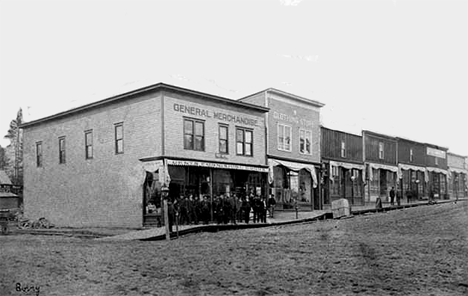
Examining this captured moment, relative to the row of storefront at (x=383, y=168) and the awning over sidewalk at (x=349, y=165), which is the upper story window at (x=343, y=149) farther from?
the awning over sidewalk at (x=349, y=165)

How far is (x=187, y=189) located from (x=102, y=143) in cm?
519

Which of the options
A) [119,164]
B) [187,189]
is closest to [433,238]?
[187,189]

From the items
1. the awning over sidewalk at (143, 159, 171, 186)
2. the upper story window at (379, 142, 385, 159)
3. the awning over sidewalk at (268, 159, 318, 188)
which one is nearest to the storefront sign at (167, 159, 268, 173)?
the awning over sidewalk at (143, 159, 171, 186)

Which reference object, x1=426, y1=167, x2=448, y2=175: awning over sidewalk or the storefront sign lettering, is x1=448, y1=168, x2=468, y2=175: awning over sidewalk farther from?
the storefront sign lettering

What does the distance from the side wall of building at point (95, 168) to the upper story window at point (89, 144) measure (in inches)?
8.9

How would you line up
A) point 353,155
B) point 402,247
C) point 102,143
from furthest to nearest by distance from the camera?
point 353,155
point 102,143
point 402,247

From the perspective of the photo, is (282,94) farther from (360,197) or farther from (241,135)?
(360,197)

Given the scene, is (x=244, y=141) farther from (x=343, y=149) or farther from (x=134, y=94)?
(x=343, y=149)

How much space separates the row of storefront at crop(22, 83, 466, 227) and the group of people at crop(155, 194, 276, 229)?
1.31 meters

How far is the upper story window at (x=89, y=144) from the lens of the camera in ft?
100

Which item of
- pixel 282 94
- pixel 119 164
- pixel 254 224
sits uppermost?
pixel 282 94

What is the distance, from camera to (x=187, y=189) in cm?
2788

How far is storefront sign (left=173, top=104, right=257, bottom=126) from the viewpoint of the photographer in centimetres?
2770
